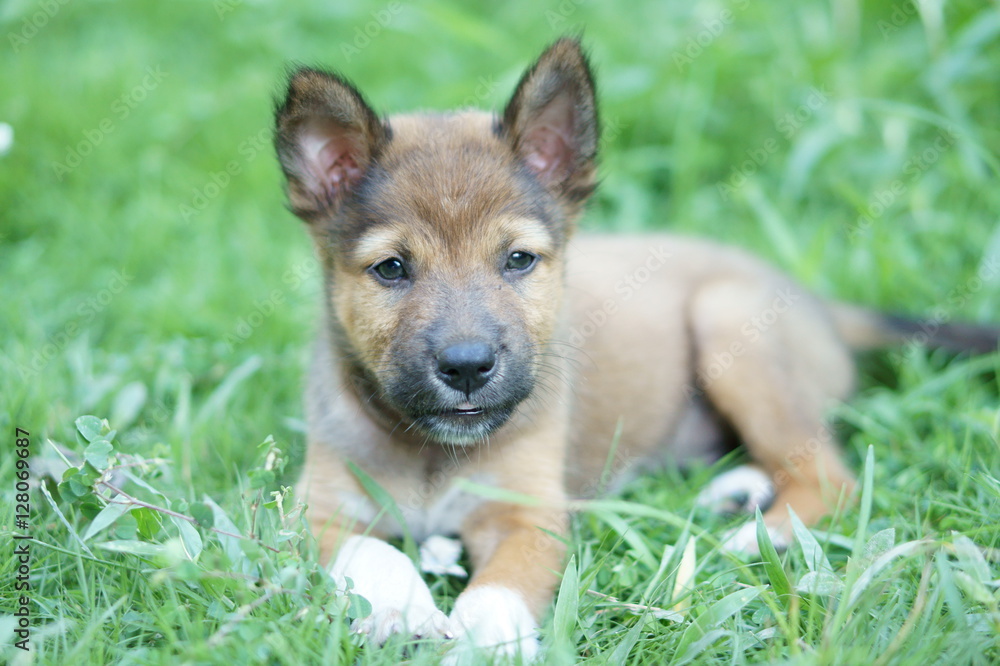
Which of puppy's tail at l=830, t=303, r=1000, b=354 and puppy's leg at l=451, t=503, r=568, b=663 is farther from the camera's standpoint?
puppy's tail at l=830, t=303, r=1000, b=354

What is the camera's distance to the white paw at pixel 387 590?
284 centimetres

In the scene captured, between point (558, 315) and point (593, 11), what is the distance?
5.45m

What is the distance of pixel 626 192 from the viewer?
21.7ft

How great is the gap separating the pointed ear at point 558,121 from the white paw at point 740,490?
164cm

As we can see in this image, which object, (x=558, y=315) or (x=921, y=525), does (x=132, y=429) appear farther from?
(x=921, y=525)

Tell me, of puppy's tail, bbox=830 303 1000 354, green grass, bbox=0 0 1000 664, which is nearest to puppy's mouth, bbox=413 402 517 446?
green grass, bbox=0 0 1000 664

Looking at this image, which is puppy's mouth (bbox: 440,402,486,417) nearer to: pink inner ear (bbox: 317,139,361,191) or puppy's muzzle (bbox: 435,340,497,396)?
puppy's muzzle (bbox: 435,340,497,396)

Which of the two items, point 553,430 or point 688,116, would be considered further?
point 688,116

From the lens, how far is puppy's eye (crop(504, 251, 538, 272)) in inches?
135

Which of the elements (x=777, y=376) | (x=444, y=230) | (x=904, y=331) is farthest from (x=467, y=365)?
(x=904, y=331)

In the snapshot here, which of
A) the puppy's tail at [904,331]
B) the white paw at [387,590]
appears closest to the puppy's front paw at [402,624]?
the white paw at [387,590]

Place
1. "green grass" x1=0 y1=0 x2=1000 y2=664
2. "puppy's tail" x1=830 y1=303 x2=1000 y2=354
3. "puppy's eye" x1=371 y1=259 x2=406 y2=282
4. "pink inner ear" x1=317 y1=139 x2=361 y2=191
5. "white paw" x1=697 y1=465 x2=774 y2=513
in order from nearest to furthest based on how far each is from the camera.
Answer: "green grass" x1=0 y1=0 x2=1000 y2=664 < "puppy's eye" x1=371 y1=259 x2=406 y2=282 < "pink inner ear" x1=317 y1=139 x2=361 y2=191 < "white paw" x1=697 y1=465 x2=774 y2=513 < "puppy's tail" x1=830 y1=303 x2=1000 y2=354

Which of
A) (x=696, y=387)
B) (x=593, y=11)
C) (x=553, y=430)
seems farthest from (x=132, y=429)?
(x=593, y=11)

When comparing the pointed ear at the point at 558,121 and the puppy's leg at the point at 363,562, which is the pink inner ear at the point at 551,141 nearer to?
the pointed ear at the point at 558,121
